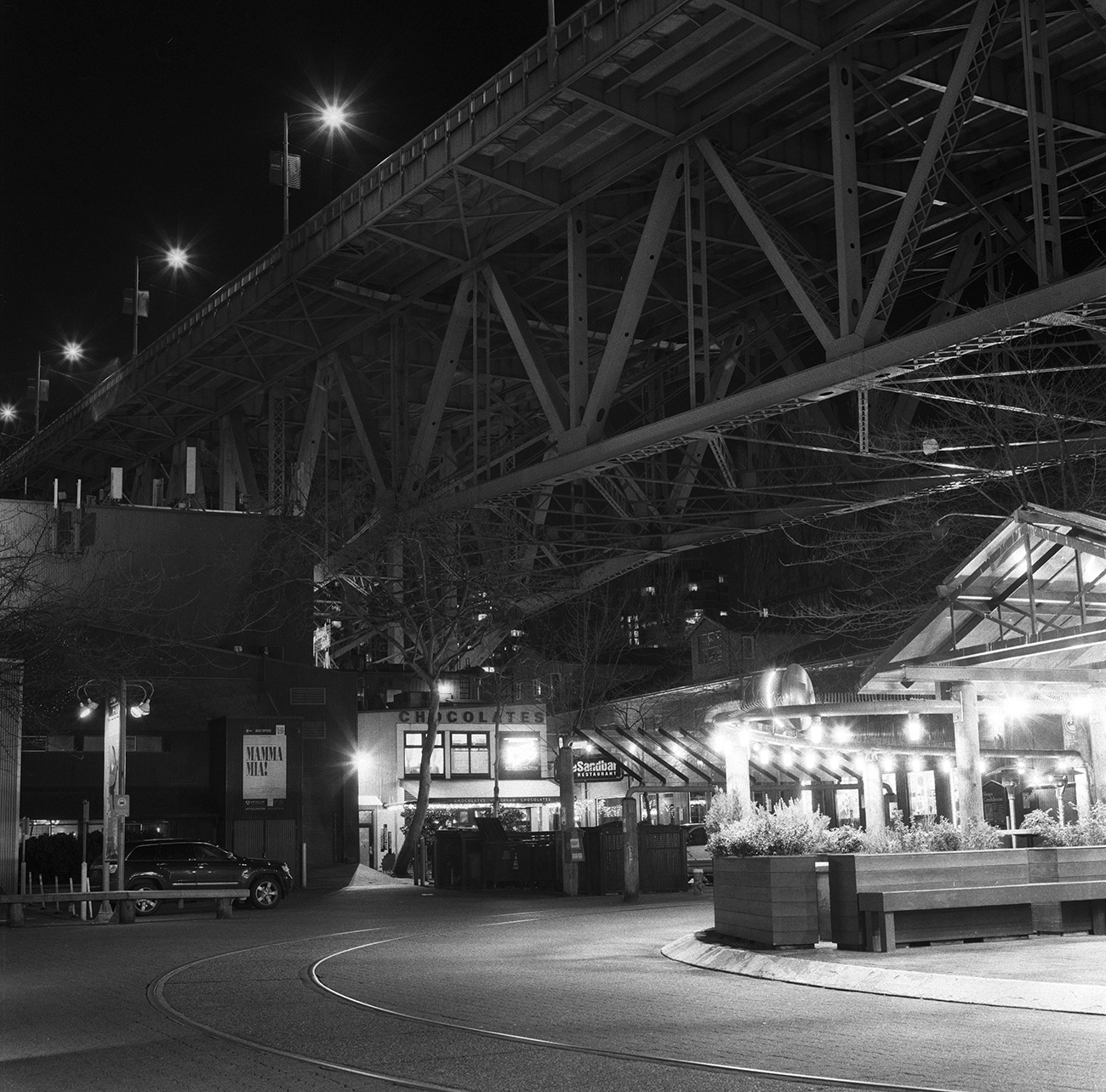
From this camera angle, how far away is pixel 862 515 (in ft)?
140

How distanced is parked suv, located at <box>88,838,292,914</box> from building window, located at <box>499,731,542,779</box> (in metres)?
28.0

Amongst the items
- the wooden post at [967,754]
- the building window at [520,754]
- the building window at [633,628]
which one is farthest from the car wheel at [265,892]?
the building window at [633,628]

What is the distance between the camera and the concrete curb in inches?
484

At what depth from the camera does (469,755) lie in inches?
2406

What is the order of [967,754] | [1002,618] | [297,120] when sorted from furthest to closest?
[297,120] → [1002,618] → [967,754]

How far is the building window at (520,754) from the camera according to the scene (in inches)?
2411

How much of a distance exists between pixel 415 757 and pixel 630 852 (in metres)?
29.8

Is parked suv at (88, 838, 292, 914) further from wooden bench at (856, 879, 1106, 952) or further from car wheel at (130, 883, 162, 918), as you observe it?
wooden bench at (856, 879, 1106, 952)

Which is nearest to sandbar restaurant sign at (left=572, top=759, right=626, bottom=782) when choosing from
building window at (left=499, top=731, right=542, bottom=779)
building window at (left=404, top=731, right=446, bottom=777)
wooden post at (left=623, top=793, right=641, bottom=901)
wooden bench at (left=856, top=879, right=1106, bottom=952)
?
building window at (left=499, top=731, right=542, bottom=779)

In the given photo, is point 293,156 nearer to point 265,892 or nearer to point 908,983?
point 265,892

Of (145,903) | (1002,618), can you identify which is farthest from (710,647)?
(1002,618)

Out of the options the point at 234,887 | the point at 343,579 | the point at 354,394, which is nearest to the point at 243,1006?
the point at 234,887

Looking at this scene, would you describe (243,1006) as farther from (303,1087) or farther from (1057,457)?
(1057,457)

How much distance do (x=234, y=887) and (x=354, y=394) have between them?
12.6 m
